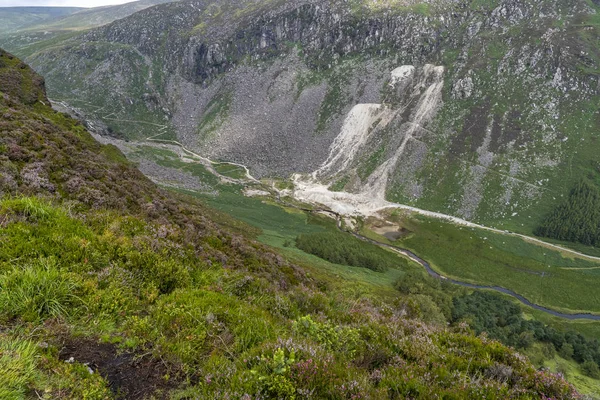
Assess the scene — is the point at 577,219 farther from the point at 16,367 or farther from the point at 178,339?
the point at 16,367

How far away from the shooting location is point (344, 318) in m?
11.0

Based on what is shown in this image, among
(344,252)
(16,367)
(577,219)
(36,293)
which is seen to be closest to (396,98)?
(577,219)

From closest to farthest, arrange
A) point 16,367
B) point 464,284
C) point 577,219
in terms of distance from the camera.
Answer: point 16,367 < point 464,284 < point 577,219

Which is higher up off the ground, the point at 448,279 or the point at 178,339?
the point at 178,339

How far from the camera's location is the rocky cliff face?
123500 mm

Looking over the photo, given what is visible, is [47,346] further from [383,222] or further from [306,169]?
[306,169]

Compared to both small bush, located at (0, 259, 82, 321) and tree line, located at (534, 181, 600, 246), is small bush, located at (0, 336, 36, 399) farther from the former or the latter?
tree line, located at (534, 181, 600, 246)

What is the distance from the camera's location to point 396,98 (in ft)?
486

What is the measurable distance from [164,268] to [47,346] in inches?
183

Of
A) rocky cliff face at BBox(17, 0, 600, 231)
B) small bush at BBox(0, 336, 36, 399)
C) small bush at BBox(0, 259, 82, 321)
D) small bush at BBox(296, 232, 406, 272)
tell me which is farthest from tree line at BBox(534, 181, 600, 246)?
small bush at BBox(0, 336, 36, 399)

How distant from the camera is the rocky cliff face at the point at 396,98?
12350cm

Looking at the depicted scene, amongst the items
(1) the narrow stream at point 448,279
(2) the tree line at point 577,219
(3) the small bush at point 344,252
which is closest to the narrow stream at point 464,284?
(1) the narrow stream at point 448,279

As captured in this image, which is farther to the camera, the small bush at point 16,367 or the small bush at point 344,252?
the small bush at point 344,252

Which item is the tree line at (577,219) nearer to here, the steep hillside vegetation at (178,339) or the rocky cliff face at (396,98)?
the rocky cliff face at (396,98)
